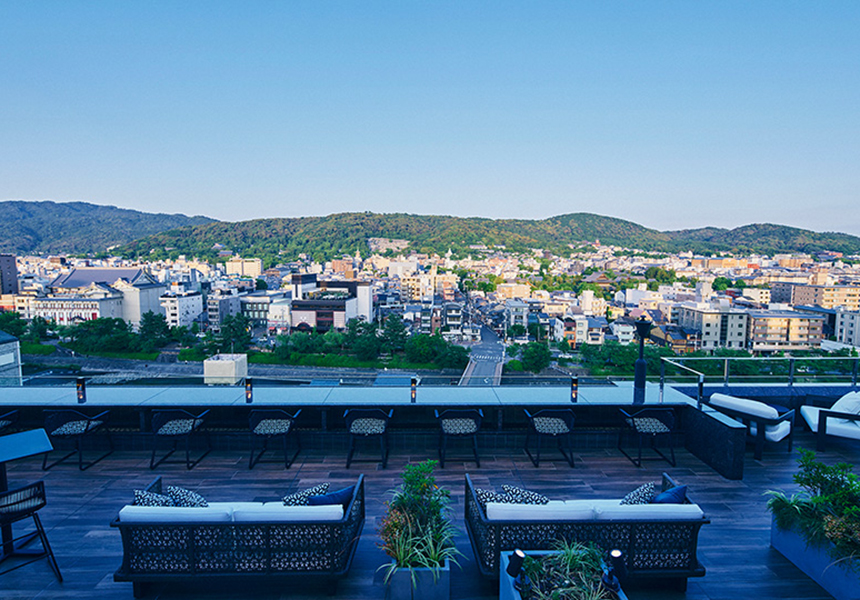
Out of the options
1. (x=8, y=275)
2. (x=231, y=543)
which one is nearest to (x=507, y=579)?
(x=231, y=543)

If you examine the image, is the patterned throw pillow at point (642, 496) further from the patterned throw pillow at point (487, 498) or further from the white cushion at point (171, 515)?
the white cushion at point (171, 515)

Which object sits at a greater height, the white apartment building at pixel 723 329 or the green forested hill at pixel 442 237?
the green forested hill at pixel 442 237

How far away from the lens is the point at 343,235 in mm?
141250

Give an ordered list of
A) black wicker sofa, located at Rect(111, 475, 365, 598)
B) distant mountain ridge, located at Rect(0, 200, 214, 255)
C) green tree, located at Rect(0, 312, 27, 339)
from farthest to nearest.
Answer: distant mountain ridge, located at Rect(0, 200, 214, 255) → green tree, located at Rect(0, 312, 27, 339) → black wicker sofa, located at Rect(111, 475, 365, 598)

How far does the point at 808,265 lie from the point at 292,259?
125 metres

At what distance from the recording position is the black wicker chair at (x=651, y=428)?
4637 mm

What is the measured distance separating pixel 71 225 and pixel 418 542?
679 ft

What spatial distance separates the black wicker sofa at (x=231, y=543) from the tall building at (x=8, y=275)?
97.4m

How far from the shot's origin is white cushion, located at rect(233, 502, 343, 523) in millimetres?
2514

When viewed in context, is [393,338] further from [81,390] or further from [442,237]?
[442,237]

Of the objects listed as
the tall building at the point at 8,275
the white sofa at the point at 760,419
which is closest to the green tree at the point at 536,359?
the white sofa at the point at 760,419

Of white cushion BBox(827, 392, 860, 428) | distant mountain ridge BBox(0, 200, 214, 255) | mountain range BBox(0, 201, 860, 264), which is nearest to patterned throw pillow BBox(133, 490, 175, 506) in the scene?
white cushion BBox(827, 392, 860, 428)

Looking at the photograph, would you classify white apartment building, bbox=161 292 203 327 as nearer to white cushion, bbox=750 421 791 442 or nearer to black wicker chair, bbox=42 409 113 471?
black wicker chair, bbox=42 409 113 471

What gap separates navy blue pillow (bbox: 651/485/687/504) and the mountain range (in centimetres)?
12278
